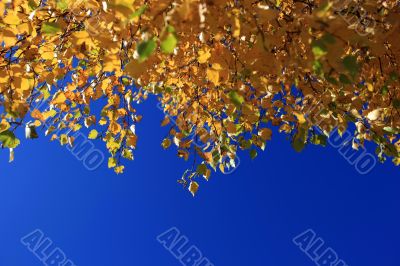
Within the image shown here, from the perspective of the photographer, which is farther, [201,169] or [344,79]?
[201,169]

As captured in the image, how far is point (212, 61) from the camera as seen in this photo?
2426mm

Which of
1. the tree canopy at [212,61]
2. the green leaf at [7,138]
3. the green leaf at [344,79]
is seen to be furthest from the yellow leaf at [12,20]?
the green leaf at [344,79]

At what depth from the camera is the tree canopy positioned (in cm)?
162

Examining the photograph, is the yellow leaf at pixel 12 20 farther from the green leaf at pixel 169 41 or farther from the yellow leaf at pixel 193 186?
the yellow leaf at pixel 193 186

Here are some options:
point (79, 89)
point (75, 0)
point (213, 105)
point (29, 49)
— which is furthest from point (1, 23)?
point (213, 105)

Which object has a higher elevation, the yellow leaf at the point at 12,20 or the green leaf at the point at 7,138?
the yellow leaf at the point at 12,20

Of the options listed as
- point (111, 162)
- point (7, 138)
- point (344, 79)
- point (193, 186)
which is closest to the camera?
point (344, 79)

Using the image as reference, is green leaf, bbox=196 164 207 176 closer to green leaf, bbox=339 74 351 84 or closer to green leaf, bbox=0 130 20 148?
green leaf, bbox=0 130 20 148

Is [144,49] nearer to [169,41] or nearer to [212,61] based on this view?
[169,41]

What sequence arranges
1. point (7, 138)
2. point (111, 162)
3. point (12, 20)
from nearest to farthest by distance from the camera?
1. point (12, 20)
2. point (7, 138)
3. point (111, 162)

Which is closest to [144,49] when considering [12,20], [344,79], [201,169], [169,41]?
[169,41]

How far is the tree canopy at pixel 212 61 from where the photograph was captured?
162 centimetres

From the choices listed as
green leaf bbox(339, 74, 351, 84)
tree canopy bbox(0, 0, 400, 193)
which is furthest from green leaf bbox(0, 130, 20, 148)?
green leaf bbox(339, 74, 351, 84)

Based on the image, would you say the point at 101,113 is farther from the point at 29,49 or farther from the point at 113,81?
the point at 29,49
